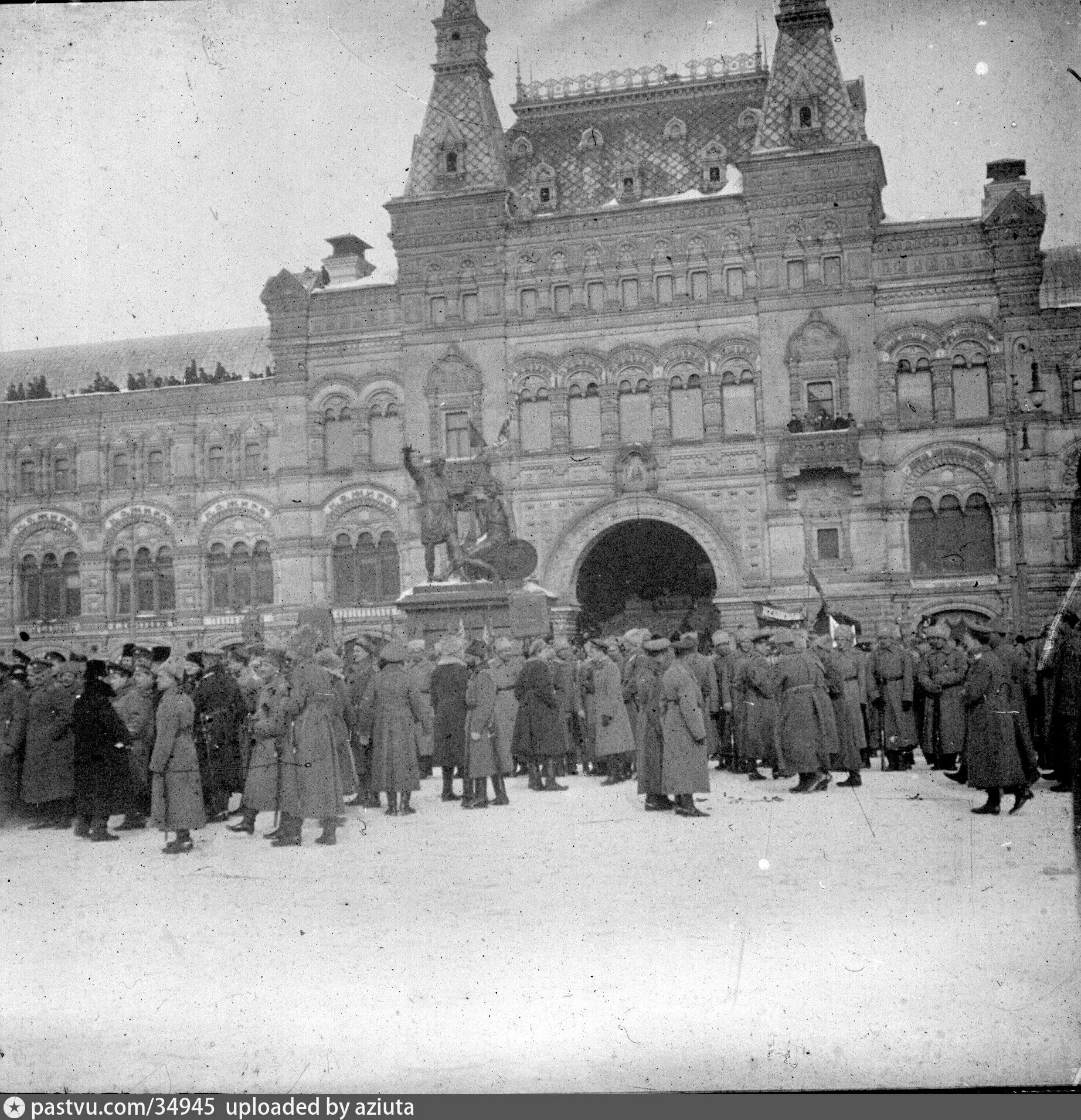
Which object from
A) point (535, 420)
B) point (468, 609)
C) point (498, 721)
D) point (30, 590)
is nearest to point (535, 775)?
point (498, 721)

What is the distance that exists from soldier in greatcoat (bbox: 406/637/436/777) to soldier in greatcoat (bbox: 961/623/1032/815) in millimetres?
5223

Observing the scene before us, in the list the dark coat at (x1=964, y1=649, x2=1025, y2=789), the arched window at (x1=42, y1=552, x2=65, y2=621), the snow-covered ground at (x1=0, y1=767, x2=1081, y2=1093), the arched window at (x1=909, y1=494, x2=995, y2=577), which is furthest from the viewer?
the arched window at (x1=42, y1=552, x2=65, y2=621)

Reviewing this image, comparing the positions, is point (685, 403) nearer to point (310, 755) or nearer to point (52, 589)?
point (52, 589)

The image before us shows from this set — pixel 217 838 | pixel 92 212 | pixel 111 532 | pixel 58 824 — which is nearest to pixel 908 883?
pixel 217 838

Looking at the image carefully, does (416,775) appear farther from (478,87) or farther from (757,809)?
(478,87)

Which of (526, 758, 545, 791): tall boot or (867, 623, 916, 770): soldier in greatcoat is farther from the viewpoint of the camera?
(867, 623, 916, 770): soldier in greatcoat

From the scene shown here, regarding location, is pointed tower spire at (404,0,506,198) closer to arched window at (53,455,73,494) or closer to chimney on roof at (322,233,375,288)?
chimney on roof at (322,233,375,288)

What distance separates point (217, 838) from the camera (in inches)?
410

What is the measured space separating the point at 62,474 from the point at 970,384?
19384mm

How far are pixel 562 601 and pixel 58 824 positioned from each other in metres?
15.7

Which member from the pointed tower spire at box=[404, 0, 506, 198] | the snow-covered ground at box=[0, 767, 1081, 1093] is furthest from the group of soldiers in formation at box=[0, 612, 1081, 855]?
the pointed tower spire at box=[404, 0, 506, 198]

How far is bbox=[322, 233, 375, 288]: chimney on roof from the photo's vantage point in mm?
27500

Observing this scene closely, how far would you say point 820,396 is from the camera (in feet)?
82.6

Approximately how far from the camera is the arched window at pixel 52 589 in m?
24.8
